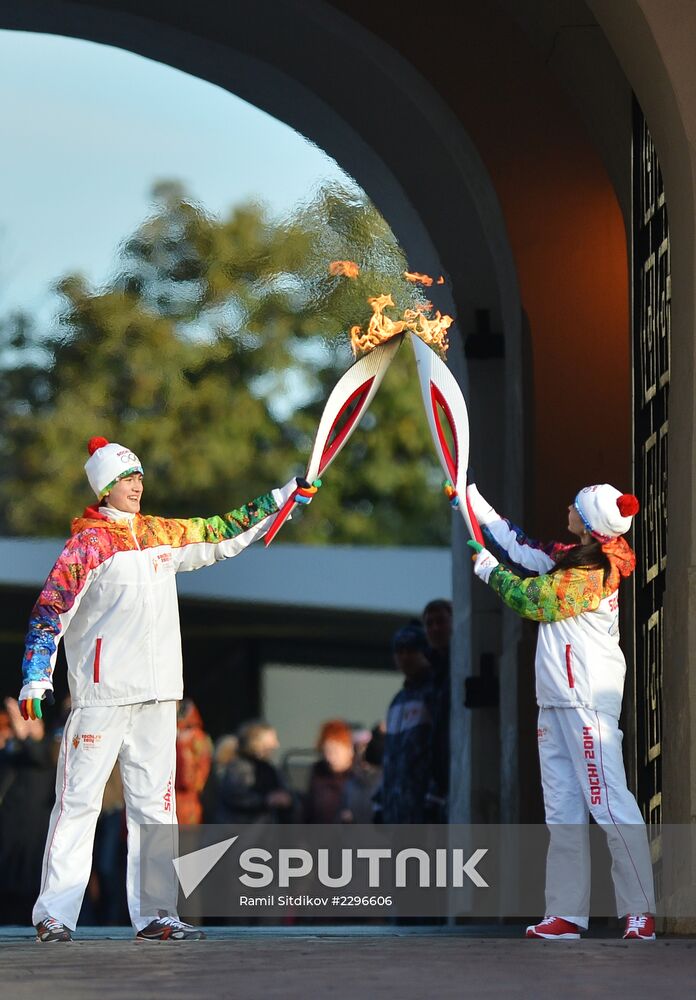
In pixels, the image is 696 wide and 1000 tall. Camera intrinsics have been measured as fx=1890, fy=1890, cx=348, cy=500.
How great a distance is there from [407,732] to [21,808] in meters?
2.66

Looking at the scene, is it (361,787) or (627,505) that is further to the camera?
(361,787)

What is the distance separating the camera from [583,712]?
21.9ft

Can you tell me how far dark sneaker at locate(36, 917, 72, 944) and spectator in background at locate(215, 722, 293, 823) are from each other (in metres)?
3.66

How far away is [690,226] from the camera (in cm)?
695

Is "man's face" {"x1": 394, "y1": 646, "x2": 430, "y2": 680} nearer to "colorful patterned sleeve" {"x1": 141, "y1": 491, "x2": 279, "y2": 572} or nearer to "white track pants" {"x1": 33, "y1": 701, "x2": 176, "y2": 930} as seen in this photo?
"colorful patterned sleeve" {"x1": 141, "y1": 491, "x2": 279, "y2": 572}

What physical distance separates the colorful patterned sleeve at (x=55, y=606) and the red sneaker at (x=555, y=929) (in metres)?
1.91

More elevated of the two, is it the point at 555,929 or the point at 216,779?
the point at 216,779

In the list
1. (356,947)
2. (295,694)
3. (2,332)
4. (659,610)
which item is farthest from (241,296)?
(356,947)

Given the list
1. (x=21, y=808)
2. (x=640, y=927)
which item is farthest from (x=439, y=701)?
(x=640, y=927)

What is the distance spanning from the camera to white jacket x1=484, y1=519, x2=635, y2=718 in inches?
265

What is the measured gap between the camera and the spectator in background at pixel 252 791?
10.1m

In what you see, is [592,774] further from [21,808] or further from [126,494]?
[21,808]

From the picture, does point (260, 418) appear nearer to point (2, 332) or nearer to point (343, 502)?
point (343, 502)

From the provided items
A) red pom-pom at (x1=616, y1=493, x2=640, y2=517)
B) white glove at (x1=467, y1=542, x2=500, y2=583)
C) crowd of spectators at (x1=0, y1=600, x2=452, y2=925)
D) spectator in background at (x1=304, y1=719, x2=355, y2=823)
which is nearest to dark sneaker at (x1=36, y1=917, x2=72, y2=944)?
white glove at (x1=467, y1=542, x2=500, y2=583)
